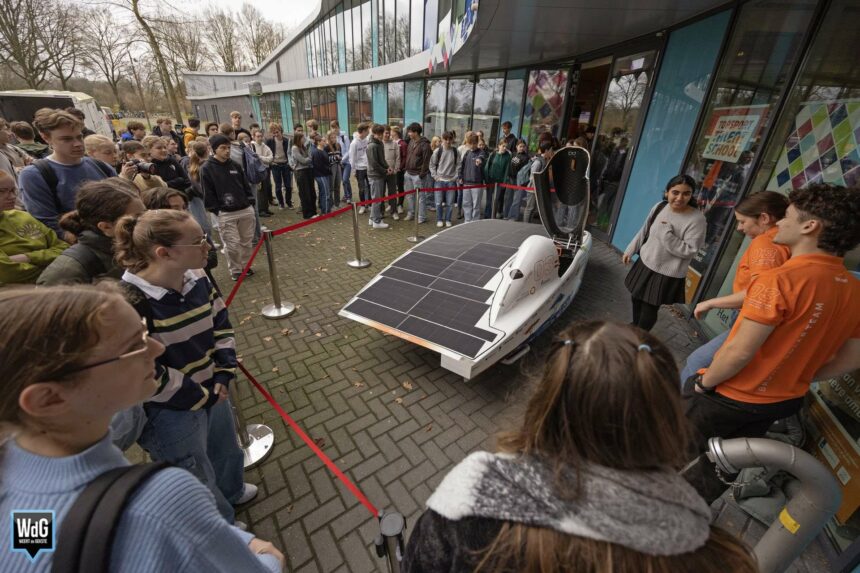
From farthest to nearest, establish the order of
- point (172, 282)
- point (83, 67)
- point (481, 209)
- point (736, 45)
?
point (83, 67), point (481, 209), point (736, 45), point (172, 282)

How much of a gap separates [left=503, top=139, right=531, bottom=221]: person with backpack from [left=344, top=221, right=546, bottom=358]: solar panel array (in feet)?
11.7

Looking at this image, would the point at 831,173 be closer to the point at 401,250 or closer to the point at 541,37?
the point at 541,37

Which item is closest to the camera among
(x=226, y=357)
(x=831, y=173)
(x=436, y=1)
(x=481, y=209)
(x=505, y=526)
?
(x=505, y=526)

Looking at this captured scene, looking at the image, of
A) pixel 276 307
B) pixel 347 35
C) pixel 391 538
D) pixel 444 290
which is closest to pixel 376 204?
pixel 276 307

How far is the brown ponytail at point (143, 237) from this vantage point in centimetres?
190

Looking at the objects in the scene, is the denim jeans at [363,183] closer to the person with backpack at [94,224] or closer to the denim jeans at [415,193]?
the denim jeans at [415,193]

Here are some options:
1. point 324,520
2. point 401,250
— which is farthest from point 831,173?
point 401,250

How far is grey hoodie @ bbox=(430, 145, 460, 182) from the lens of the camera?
347 inches

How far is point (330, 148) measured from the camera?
989cm

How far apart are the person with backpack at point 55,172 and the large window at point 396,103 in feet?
44.8

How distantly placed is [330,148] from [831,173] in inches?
378

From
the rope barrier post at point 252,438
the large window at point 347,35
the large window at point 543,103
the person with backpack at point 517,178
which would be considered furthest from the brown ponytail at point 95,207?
the large window at point 347,35

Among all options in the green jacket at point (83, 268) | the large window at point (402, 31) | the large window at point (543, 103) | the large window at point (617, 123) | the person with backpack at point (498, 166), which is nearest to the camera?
the green jacket at point (83, 268)

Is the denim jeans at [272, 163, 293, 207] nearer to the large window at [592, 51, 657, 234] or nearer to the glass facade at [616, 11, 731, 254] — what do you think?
the large window at [592, 51, 657, 234]
